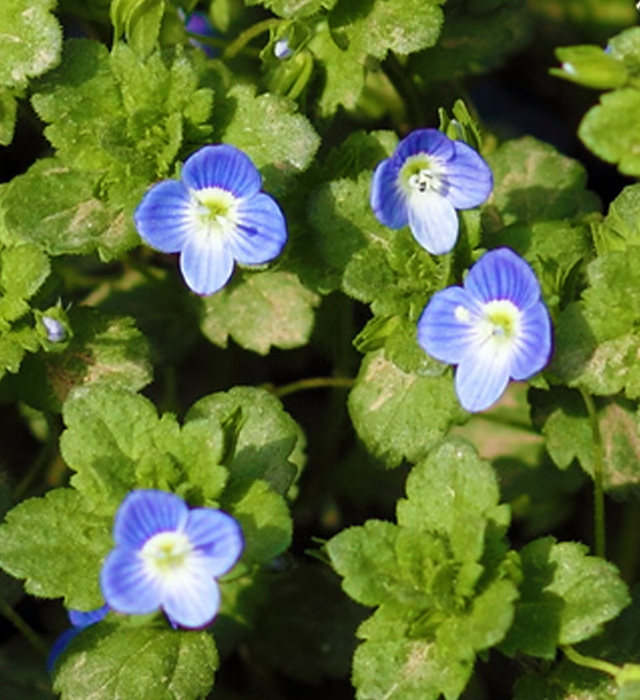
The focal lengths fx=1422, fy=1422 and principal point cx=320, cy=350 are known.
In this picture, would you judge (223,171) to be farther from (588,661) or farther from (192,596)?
(588,661)

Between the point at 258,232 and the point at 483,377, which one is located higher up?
the point at 258,232

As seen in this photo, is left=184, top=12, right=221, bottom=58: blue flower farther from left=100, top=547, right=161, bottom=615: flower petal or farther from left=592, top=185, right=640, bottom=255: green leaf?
left=100, top=547, right=161, bottom=615: flower petal

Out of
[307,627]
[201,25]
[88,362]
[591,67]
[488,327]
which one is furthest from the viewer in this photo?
[201,25]

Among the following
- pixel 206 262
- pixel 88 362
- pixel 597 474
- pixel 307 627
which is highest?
pixel 206 262

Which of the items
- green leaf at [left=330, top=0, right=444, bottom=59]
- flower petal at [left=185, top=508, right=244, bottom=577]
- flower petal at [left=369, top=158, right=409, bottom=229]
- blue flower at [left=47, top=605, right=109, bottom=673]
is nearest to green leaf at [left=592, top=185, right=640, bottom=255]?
flower petal at [left=369, top=158, right=409, bottom=229]

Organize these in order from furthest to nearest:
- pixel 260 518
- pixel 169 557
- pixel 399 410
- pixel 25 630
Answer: pixel 25 630
pixel 399 410
pixel 260 518
pixel 169 557

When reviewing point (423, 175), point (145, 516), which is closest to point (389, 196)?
point (423, 175)

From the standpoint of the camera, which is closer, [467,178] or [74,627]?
[467,178]

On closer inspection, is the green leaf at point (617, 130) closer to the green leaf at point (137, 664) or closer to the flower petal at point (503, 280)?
the flower petal at point (503, 280)
